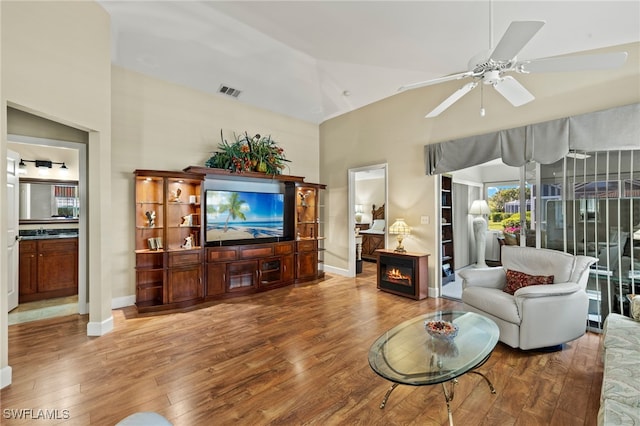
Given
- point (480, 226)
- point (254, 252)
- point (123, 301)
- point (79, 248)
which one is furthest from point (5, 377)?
point (480, 226)

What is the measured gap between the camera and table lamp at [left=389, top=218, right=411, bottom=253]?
4762mm

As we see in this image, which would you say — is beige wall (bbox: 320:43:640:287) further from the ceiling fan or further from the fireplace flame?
the ceiling fan

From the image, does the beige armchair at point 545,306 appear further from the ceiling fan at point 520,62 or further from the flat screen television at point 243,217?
the flat screen television at point 243,217

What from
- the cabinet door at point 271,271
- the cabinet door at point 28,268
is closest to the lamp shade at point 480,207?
the cabinet door at point 271,271

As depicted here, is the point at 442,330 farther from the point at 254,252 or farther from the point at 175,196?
the point at 175,196

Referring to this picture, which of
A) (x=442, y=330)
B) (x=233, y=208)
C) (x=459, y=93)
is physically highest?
(x=459, y=93)

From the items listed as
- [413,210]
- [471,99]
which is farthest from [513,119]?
[413,210]

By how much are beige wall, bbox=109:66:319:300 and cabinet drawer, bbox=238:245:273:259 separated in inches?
62.6

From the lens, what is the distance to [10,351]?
281cm

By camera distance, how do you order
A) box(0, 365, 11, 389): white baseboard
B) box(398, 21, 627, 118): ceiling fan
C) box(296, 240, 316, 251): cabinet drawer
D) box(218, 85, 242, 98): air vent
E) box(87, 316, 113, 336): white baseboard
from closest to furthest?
box(398, 21, 627, 118): ceiling fan
box(0, 365, 11, 389): white baseboard
box(87, 316, 113, 336): white baseboard
box(218, 85, 242, 98): air vent
box(296, 240, 316, 251): cabinet drawer

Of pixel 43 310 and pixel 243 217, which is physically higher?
pixel 243 217

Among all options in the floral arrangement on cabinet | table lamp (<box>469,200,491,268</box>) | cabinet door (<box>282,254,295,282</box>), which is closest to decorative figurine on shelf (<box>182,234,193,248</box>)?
the floral arrangement on cabinet

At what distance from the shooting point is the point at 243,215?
4.95 m

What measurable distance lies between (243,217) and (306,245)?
1.37m
